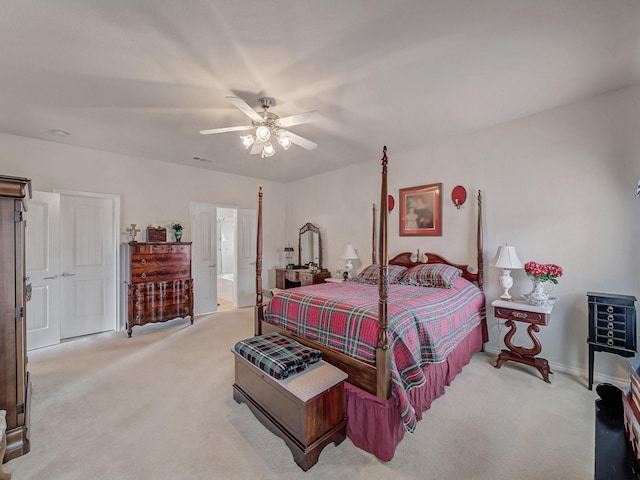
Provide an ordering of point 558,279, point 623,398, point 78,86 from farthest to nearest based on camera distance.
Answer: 1. point 558,279
2. point 78,86
3. point 623,398

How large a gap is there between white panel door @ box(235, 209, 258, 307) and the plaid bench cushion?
11.8ft

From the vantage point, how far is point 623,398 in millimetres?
897

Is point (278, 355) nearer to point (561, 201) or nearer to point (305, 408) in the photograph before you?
point (305, 408)

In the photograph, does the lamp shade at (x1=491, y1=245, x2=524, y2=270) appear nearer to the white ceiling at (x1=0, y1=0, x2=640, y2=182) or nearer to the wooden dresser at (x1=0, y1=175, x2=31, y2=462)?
the white ceiling at (x1=0, y1=0, x2=640, y2=182)

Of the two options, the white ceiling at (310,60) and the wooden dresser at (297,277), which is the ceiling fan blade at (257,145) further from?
the wooden dresser at (297,277)

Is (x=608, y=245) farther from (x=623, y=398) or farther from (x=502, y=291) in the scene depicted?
(x=623, y=398)

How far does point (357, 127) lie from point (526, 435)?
3.30m

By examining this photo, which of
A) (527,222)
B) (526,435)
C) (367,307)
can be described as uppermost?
(527,222)

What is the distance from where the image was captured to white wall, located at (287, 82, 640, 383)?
272cm

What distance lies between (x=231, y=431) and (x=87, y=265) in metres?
3.70

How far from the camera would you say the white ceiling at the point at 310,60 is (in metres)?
1.74

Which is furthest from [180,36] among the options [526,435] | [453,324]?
[526,435]

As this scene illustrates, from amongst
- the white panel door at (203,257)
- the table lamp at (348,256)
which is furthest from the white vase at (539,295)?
the white panel door at (203,257)

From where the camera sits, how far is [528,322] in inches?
113
